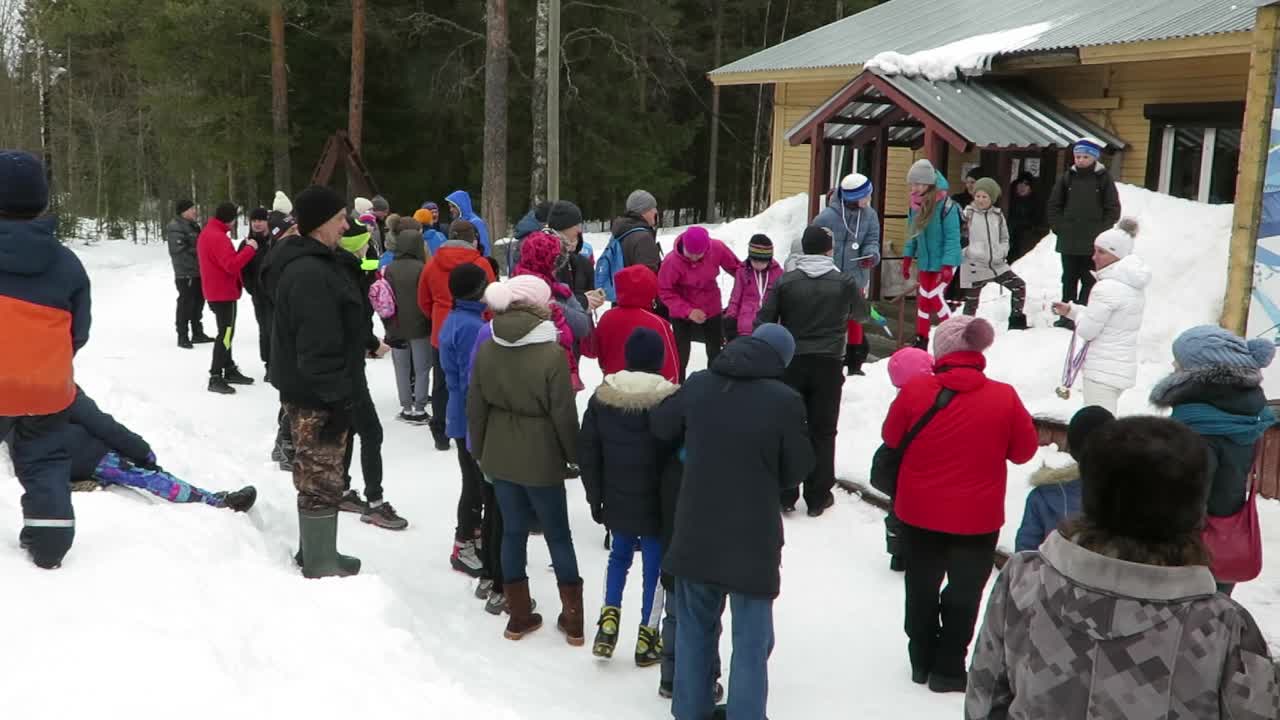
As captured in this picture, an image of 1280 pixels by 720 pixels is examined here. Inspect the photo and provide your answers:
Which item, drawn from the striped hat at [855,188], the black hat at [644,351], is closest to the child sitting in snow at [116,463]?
the black hat at [644,351]

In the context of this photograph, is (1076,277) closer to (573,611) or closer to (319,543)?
(573,611)

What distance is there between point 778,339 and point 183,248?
9.92 meters

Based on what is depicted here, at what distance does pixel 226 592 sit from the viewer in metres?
4.71

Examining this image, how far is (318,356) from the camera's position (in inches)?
207

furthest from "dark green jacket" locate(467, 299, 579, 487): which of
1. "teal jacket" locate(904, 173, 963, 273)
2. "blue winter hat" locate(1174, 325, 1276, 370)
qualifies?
"teal jacket" locate(904, 173, 963, 273)

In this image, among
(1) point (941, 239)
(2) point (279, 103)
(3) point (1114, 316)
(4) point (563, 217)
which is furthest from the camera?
(2) point (279, 103)

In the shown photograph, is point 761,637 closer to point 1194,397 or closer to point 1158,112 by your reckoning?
point 1194,397

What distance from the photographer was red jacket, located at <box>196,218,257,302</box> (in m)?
10.5

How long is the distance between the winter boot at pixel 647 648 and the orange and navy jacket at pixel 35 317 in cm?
286

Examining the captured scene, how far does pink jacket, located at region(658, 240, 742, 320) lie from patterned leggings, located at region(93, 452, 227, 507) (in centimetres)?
379

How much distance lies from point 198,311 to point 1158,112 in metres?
12.5

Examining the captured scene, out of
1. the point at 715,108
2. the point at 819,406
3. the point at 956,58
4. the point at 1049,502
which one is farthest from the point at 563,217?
the point at 715,108

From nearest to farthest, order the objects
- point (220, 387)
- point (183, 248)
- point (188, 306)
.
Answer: point (220, 387)
point (183, 248)
point (188, 306)

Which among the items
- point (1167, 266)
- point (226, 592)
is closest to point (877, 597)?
point (226, 592)
